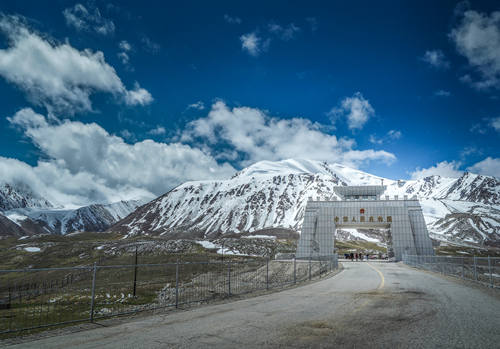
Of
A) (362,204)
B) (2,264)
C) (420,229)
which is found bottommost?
(2,264)

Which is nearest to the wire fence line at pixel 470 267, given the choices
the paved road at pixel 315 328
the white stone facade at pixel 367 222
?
the paved road at pixel 315 328

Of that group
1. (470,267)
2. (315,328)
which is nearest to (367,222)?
(470,267)

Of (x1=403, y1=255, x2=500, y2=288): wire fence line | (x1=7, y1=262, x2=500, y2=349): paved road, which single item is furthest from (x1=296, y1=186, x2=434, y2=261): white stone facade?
(x1=7, y1=262, x2=500, y2=349): paved road

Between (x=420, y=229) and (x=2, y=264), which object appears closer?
(x=420, y=229)

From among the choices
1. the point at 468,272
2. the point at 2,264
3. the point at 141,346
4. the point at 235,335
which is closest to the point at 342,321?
the point at 235,335

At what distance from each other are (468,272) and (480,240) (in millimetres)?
201925

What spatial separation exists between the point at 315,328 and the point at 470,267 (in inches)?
713

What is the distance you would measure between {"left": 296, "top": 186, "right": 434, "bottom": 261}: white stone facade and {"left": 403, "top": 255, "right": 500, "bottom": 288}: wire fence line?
1996 cm

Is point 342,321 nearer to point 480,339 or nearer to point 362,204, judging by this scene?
point 480,339

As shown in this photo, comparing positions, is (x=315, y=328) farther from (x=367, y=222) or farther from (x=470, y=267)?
(x=367, y=222)

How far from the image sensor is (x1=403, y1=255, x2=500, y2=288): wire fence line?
17517mm

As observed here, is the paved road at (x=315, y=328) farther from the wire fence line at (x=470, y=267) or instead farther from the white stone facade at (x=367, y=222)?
the white stone facade at (x=367, y=222)

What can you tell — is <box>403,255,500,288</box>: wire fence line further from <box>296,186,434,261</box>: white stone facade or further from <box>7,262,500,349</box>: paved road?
<box>296,186,434,261</box>: white stone facade

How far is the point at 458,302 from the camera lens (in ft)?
37.9
